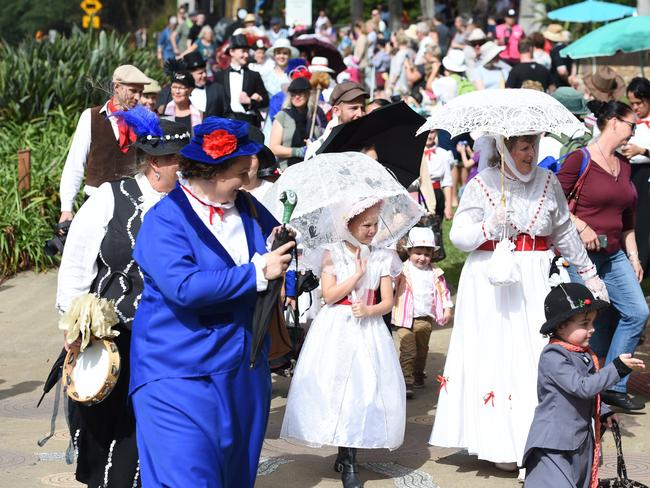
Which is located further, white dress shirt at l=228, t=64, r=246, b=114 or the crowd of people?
white dress shirt at l=228, t=64, r=246, b=114

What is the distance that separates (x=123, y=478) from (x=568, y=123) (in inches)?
121

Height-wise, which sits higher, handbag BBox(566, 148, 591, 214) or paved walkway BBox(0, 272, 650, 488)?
handbag BBox(566, 148, 591, 214)

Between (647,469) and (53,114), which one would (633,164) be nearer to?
(647,469)

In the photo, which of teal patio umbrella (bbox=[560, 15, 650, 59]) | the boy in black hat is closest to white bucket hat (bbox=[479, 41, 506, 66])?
teal patio umbrella (bbox=[560, 15, 650, 59])

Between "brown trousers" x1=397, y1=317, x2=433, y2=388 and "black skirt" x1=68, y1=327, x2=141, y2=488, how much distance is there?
3385 mm

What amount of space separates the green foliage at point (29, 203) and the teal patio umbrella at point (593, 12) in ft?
36.2

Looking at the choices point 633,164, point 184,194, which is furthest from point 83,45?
point 184,194

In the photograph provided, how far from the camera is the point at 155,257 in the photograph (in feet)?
15.9

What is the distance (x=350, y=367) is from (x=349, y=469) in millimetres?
555

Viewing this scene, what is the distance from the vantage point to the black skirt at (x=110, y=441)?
559 cm

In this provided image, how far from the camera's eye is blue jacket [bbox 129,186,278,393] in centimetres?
476

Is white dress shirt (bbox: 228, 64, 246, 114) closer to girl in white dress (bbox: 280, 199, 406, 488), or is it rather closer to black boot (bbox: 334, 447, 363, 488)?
girl in white dress (bbox: 280, 199, 406, 488)

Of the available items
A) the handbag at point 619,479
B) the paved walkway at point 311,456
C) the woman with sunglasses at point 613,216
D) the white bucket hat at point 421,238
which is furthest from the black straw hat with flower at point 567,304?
the white bucket hat at point 421,238

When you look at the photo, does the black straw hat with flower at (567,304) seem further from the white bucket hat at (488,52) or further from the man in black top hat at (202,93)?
the white bucket hat at (488,52)
